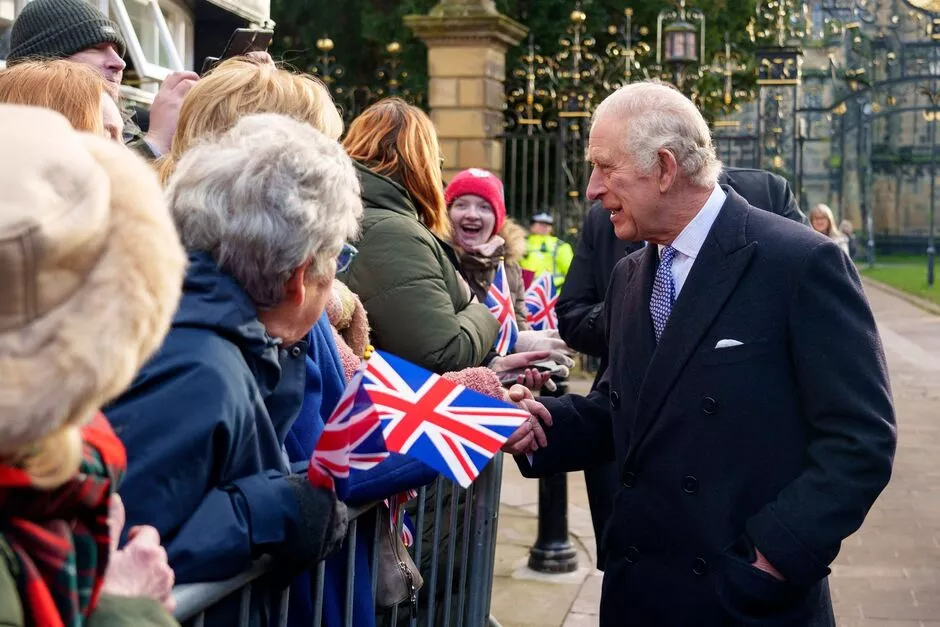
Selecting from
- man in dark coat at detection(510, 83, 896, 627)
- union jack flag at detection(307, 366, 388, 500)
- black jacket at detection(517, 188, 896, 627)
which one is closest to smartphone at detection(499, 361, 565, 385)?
man in dark coat at detection(510, 83, 896, 627)

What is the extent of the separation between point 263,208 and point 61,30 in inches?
90.1

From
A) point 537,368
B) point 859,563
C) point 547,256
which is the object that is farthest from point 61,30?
point 547,256

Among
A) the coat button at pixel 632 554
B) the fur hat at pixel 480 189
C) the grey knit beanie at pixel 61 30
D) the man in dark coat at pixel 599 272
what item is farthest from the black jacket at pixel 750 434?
the fur hat at pixel 480 189

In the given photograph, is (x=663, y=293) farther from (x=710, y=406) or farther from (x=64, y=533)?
(x=64, y=533)

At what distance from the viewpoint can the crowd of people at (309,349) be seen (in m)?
1.47

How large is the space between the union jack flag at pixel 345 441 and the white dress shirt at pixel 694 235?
115 centimetres

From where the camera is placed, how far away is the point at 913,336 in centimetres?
1822

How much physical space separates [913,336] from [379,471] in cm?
1689

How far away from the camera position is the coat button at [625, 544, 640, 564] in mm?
3240

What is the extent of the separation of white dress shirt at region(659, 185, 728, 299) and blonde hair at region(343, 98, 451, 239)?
3.19 ft

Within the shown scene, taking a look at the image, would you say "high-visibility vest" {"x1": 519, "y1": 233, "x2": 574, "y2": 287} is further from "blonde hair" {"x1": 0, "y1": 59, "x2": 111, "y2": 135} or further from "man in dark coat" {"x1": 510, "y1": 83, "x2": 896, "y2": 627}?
"blonde hair" {"x1": 0, "y1": 59, "x2": 111, "y2": 135}

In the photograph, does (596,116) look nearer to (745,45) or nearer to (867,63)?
(745,45)

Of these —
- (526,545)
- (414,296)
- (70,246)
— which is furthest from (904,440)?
(70,246)

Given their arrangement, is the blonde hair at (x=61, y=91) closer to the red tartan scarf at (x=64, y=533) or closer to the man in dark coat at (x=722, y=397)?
the man in dark coat at (x=722, y=397)
